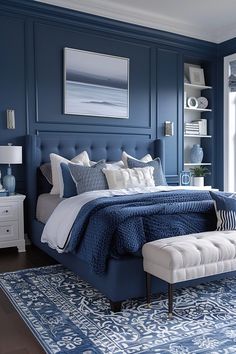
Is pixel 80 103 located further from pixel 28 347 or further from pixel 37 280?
pixel 28 347

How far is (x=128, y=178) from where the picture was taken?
395cm

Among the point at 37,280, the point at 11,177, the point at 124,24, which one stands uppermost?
the point at 124,24

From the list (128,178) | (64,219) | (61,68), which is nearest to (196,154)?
(128,178)

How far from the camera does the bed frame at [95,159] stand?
8.10 feet

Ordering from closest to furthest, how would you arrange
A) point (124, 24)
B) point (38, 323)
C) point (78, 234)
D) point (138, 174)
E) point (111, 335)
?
point (111, 335), point (38, 323), point (78, 234), point (138, 174), point (124, 24)

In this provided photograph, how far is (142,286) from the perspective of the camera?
8.38 ft

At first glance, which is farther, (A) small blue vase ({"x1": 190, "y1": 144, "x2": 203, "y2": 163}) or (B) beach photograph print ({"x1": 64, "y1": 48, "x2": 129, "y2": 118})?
(A) small blue vase ({"x1": 190, "y1": 144, "x2": 203, "y2": 163})

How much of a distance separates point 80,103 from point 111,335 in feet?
10.8

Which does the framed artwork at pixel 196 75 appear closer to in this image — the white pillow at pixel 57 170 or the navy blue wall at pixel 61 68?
the navy blue wall at pixel 61 68

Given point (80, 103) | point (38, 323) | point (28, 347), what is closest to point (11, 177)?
point (80, 103)

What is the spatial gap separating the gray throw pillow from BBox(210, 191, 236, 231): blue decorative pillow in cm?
132

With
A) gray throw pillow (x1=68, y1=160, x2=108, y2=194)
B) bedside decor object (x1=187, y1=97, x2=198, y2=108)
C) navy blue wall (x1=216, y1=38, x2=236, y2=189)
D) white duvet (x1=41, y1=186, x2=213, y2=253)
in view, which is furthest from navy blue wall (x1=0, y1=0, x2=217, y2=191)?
white duvet (x1=41, y1=186, x2=213, y2=253)

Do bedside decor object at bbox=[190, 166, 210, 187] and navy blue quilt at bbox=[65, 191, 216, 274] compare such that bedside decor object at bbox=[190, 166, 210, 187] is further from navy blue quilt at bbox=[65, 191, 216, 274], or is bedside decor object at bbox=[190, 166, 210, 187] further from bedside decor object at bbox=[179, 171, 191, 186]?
navy blue quilt at bbox=[65, 191, 216, 274]

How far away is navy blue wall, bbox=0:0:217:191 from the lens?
4309 millimetres
